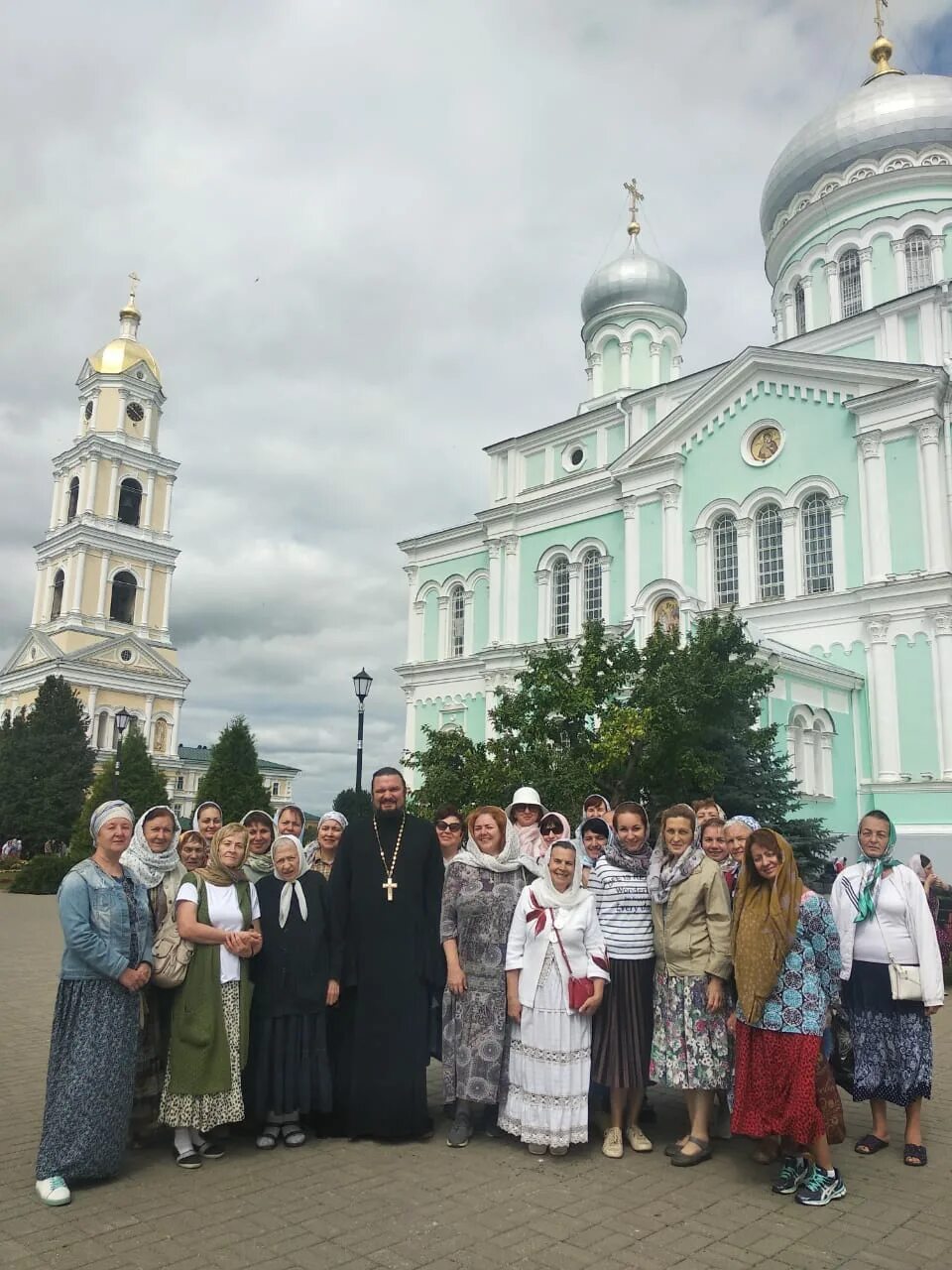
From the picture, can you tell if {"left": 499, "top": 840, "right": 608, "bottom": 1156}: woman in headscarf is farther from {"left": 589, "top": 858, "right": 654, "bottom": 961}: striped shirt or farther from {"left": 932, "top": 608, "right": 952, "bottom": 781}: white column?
{"left": 932, "top": 608, "right": 952, "bottom": 781}: white column

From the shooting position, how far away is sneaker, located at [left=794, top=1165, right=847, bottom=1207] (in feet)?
16.1

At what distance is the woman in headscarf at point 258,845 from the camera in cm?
634

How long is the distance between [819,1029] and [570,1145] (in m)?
1.68

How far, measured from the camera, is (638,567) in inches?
1030

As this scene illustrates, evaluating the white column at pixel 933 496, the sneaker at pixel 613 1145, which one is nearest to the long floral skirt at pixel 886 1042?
the sneaker at pixel 613 1145

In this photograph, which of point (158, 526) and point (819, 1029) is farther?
point (158, 526)

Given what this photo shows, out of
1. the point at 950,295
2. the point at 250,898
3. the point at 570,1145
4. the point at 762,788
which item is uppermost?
the point at 950,295

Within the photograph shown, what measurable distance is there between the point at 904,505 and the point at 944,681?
3899mm

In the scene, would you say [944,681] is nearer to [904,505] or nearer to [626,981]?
[904,505]

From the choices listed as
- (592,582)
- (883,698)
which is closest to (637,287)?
(592,582)

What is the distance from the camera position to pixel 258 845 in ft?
21.0

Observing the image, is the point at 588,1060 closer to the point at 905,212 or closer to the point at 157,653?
the point at 905,212

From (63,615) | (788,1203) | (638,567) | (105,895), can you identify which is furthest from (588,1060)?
(63,615)

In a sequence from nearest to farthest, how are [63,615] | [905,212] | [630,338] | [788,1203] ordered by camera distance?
[788,1203]
[905,212]
[630,338]
[63,615]
